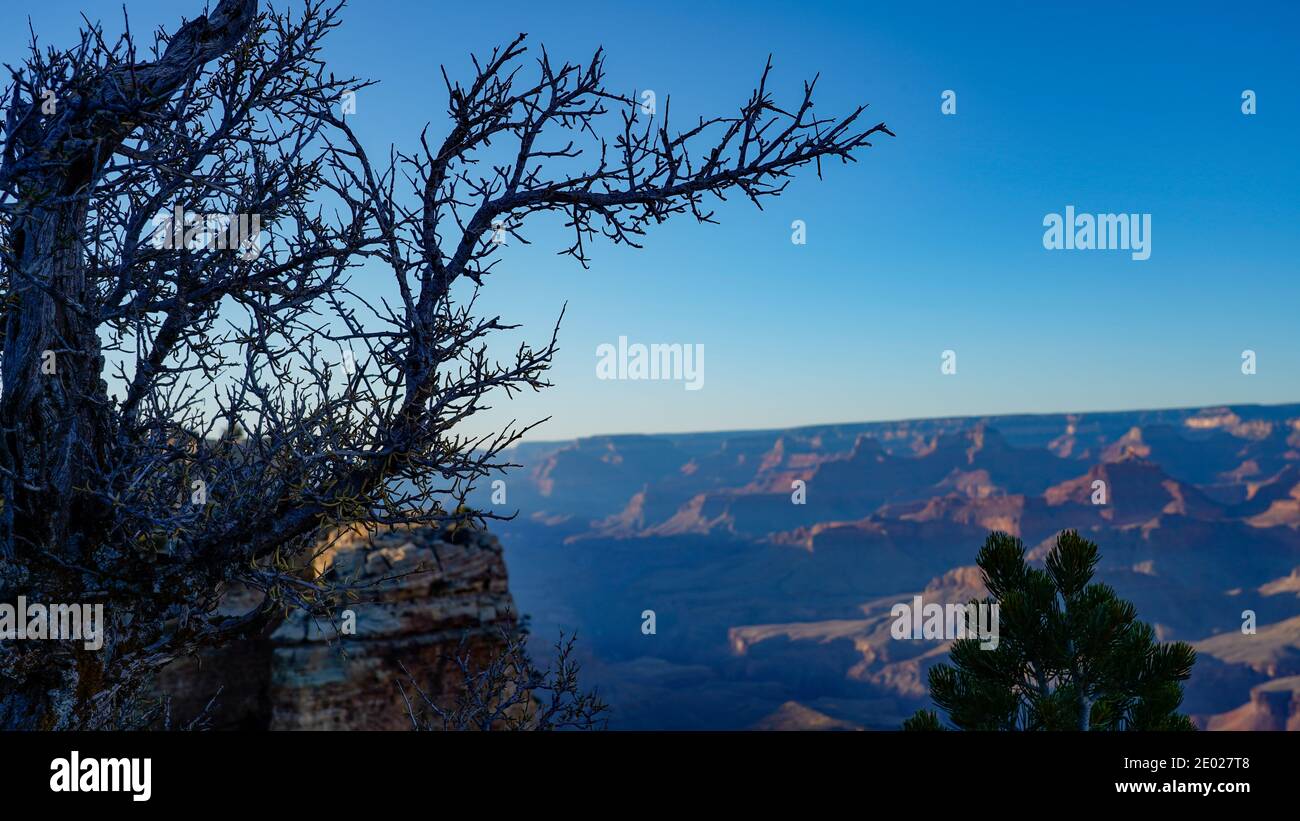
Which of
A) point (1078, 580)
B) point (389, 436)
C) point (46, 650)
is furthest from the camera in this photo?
point (1078, 580)

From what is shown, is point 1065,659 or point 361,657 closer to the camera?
point 1065,659

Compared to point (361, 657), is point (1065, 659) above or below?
above

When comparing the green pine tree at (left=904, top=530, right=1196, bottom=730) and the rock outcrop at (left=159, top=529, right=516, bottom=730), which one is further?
the rock outcrop at (left=159, top=529, right=516, bottom=730)

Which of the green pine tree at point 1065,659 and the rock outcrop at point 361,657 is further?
the rock outcrop at point 361,657

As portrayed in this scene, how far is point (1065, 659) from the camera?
35.6 ft

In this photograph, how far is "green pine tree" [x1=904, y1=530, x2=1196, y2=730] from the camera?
10664mm

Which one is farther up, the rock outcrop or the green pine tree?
the green pine tree

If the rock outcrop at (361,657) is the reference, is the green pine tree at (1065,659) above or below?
above

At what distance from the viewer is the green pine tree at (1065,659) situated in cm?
1066

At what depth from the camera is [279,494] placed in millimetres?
5762
